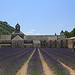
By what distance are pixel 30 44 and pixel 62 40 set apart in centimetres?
2098

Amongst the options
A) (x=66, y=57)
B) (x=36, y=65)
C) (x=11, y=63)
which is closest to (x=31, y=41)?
(x=66, y=57)

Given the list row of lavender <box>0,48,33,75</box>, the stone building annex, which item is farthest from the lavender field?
the stone building annex

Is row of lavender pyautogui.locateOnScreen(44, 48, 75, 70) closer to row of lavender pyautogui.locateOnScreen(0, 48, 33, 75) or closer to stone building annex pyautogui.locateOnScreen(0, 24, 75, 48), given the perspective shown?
row of lavender pyautogui.locateOnScreen(0, 48, 33, 75)

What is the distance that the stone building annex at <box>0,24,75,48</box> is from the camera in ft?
269

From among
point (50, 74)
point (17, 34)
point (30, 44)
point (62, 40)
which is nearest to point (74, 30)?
point (62, 40)

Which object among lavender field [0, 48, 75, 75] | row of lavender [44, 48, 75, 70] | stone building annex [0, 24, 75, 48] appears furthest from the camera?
Answer: stone building annex [0, 24, 75, 48]

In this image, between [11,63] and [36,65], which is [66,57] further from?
[11,63]

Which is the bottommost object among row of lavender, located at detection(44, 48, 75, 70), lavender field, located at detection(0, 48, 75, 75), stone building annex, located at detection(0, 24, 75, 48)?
row of lavender, located at detection(44, 48, 75, 70)

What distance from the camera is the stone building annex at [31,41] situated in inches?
3227

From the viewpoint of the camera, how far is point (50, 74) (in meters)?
7.27

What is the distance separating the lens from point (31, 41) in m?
87.2

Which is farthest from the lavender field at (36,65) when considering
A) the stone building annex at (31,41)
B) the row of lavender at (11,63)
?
the stone building annex at (31,41)

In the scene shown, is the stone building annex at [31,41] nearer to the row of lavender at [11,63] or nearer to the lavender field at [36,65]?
the row of lavender at [11,63]

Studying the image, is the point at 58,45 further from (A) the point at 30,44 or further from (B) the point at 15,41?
(B) the point at 15,41
